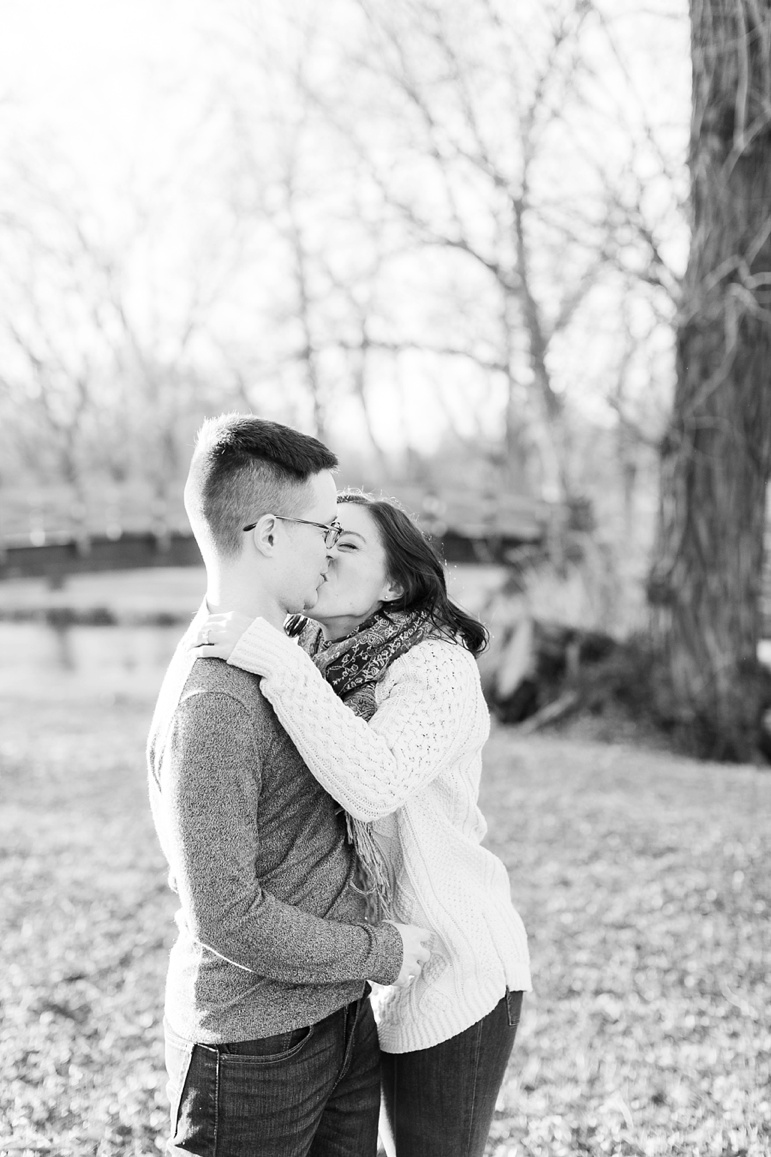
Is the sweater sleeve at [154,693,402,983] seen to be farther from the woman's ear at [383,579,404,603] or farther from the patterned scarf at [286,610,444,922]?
the woman's ear at [383,579,404,603]

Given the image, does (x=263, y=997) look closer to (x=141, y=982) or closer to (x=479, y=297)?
(x=141, y=982)

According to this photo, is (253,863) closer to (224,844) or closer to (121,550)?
(224,844)

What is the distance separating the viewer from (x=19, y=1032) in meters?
3.92

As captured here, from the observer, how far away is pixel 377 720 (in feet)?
6.43

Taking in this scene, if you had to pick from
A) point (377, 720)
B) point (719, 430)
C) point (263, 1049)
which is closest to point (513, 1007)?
point (263, 1049)

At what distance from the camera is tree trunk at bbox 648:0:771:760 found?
839cm

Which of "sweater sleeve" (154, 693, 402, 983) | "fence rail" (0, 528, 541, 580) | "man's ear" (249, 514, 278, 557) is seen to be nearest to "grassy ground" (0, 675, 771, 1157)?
"sweater sleeve" (154, 693, 402, 983)

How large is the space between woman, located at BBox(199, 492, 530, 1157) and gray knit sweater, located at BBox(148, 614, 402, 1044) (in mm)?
131

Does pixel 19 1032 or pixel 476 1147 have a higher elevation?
pixel 476 1147

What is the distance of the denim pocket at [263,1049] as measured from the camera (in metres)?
1.81

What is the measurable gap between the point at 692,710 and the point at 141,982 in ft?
22.4

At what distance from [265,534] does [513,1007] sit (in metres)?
1.15

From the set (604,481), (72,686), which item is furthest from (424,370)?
(72,686)

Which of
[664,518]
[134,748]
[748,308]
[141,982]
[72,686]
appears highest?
[748,308]
